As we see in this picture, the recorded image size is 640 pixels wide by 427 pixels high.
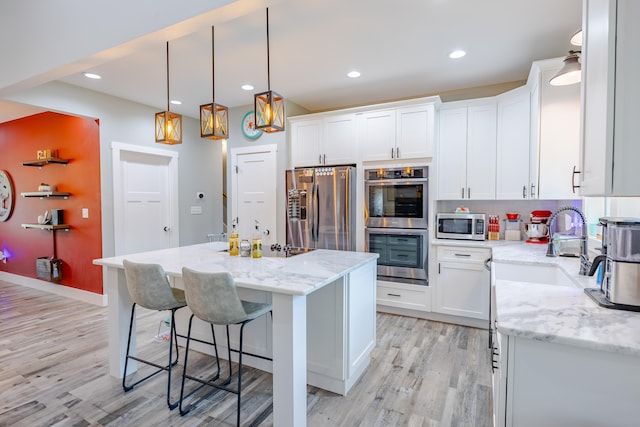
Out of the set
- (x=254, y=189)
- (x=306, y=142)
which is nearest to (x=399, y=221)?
(x=306, y=142)

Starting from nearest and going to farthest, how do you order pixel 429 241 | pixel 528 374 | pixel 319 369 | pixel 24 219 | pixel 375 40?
pixel 528 374, pixel 319 369, pixel 375 40, pixel 429 241, pixel 24 219

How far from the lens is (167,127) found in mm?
2627

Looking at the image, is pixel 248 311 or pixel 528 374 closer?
pixel 528 374

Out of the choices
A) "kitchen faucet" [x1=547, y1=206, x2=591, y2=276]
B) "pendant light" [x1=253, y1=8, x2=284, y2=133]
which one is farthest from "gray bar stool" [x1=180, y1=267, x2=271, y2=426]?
"kitchen faucet" [x1=547, y1=206, x2=591, y2=276]

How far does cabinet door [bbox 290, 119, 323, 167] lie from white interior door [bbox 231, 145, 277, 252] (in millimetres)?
310

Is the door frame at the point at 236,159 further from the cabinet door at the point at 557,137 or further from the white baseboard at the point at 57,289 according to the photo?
the cabinet door at the point at 557,137

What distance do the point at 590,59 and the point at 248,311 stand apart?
2065mm

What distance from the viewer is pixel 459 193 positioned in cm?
373

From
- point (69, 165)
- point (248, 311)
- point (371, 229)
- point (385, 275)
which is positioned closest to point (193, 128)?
point (69, 165)

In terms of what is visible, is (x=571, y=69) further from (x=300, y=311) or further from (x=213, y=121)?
(x=213, y=121)

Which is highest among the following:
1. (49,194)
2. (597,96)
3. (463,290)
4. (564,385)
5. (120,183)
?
(597,96)

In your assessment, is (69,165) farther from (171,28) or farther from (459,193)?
(459,193)

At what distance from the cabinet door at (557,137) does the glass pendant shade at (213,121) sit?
8.96 ft

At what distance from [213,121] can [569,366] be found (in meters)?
2.46
